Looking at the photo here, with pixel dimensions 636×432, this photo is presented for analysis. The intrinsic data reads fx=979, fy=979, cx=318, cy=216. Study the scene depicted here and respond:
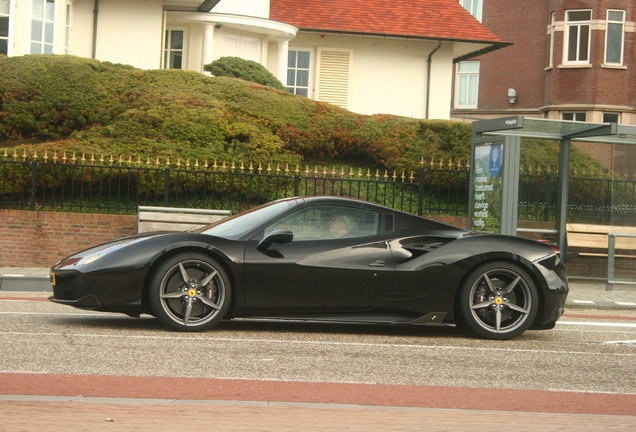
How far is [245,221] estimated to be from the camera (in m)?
9.01

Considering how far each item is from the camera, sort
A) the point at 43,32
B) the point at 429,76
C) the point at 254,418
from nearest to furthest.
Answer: the point at 254,418 → the point at 43,32 → the point at 429,76

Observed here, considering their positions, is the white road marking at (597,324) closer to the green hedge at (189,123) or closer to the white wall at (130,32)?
the green hedge at (189,123)

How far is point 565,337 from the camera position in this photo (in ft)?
31.7

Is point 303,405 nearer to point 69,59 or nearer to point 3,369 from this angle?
point 3,369

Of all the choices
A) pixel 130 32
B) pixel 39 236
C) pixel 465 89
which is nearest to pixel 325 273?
pixel 39 236

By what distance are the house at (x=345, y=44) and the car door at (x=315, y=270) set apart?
1913cm

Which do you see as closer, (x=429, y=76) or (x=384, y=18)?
(x=429, y=76)

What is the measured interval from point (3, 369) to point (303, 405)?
2171 millimetres

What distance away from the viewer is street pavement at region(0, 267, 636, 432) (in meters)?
5.11

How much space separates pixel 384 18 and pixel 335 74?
8.20ft

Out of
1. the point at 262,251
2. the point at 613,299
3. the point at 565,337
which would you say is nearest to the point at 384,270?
the point at 262,251

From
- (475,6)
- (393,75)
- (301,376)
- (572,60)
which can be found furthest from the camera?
(475,6)

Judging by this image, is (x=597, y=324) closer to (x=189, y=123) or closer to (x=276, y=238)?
(x=276, y=238)

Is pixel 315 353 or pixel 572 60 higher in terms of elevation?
pixel 572 60
